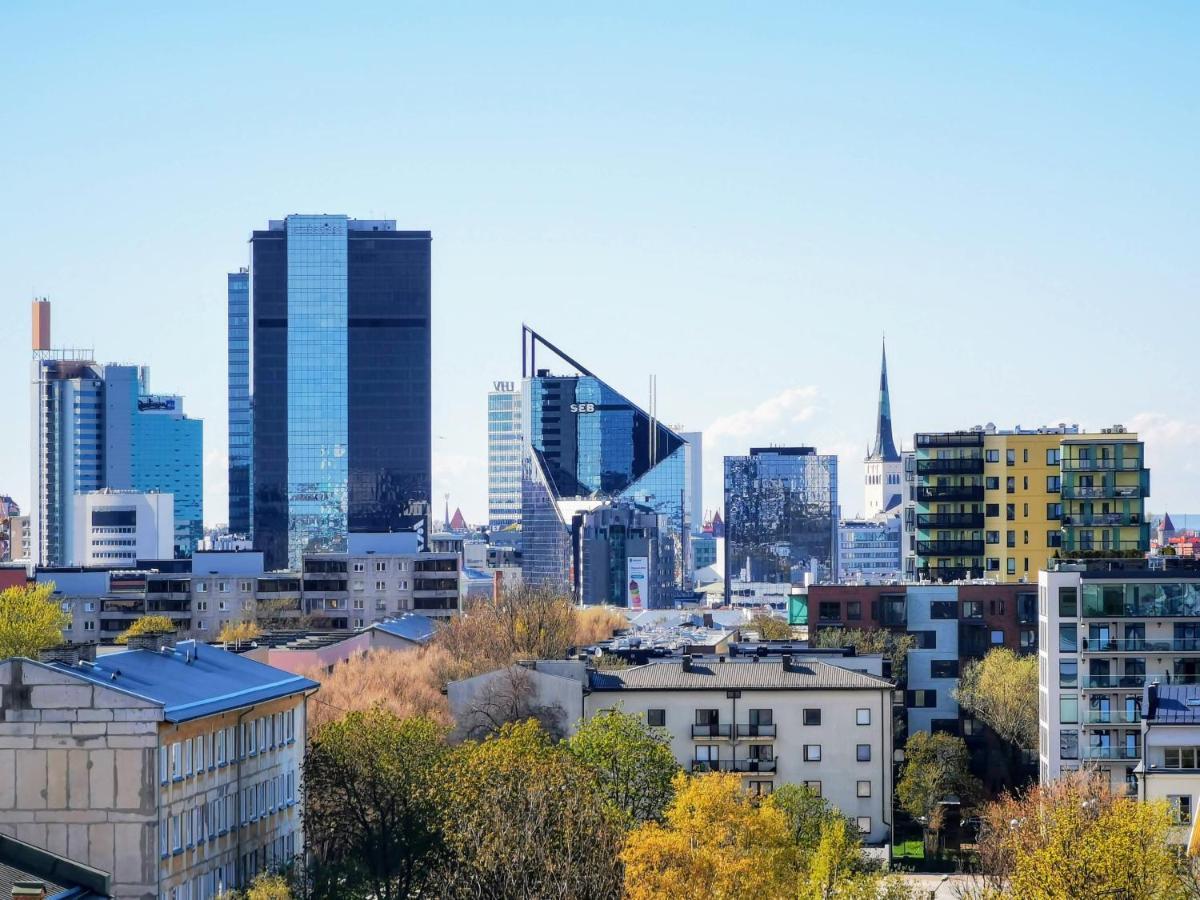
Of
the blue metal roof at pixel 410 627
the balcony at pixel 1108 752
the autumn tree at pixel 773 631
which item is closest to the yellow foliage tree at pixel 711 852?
→ the balcony at pixel 1108 752

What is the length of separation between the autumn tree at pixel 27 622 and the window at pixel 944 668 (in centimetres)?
4952

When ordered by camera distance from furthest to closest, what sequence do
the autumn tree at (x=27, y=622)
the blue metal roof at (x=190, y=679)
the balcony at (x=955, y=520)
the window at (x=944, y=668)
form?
1. the balcony at (x=955, y=520)
2. the autumn tree at (x=27, y=622)
3. the window at (x=944, y=668)
4. the blue metal roof at (x=190, y=679)

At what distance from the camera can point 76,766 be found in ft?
205

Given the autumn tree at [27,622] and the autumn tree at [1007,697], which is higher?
the autumn tree at [27,622]

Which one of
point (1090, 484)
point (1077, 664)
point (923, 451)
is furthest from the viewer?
point (923, 451)

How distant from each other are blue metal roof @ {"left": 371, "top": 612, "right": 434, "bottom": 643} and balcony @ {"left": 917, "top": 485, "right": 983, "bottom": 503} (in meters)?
33.4

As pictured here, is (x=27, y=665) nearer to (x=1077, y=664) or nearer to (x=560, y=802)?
(x=560, y=802)

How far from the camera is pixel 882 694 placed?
95.1m

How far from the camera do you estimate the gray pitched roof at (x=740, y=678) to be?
311ft

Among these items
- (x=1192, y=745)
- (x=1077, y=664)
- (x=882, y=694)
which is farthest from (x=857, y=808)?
(x=1192, y=745)

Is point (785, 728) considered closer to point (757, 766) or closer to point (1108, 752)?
point (757, 766)

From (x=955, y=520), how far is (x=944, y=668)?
20760mm

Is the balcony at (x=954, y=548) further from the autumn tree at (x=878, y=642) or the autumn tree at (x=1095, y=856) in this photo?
the autumn tree at (x=1095, y=856)

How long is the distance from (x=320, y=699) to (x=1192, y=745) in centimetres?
4056
